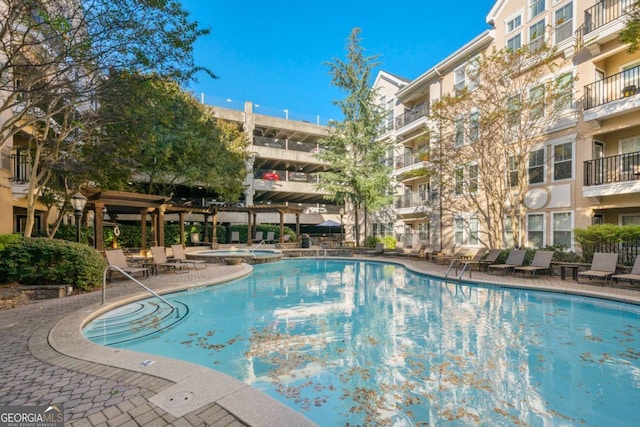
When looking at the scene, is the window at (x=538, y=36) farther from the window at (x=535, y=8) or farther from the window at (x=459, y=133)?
the window at (x=459, y=133)

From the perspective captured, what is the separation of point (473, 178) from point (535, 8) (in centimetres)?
900

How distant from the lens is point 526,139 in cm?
1370

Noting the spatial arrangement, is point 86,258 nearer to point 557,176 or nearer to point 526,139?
point 526,139

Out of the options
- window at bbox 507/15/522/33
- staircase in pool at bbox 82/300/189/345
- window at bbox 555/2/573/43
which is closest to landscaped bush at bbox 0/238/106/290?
staircase in pool at bbox 82/300/189/345

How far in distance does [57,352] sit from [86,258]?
212 inches

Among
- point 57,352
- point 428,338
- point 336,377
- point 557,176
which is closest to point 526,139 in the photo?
point 557,176

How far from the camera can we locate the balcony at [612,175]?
39.7 ft

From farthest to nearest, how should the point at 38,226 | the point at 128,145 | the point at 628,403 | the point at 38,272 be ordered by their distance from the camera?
1. the point at 38,226
2. the point at 128,145
3. the point at 38,272
4. the point at 628,403

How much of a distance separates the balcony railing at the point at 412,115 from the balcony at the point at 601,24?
9820 millimetres

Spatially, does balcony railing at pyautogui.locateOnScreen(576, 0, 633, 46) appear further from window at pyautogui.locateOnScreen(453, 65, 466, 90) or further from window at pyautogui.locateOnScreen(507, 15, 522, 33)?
window at pyautogui.locateOnScreen(453, 65, 466, 90)

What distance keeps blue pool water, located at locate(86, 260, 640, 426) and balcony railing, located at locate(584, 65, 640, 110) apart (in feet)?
30.1

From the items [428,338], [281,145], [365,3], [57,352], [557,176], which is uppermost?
[365,3]

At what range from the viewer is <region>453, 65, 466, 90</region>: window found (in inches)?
776

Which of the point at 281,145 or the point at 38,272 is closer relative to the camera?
the point at 38,272
